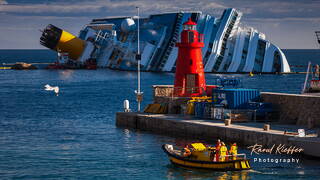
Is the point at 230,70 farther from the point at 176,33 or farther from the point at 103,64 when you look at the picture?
the point at 103,64

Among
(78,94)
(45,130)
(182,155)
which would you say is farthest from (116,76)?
(182,155)

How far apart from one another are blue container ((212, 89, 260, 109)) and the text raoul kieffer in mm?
6688

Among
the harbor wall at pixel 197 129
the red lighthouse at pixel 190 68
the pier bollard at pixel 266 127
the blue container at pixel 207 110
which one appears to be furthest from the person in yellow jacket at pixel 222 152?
the red lighthouse at pixel 190 68

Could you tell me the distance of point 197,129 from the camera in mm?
44062

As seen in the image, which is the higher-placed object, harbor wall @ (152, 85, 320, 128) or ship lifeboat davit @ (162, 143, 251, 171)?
harbor wall @ (152, 85, 320, 128)

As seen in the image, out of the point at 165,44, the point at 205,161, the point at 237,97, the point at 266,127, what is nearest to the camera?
the point at 205,161

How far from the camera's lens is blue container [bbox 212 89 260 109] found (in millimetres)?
45344

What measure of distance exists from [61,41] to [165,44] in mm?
25590

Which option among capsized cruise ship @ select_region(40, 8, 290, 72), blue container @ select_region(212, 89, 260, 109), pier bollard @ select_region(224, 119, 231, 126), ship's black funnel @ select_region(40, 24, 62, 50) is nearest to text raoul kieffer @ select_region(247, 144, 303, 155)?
pier bollard @ select_region(224, 119, 231, 126)

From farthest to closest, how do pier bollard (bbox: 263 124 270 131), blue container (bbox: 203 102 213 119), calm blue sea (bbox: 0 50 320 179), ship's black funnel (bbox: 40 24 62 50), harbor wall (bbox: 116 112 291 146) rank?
ship's black funnel (bbox: 40 24 62 50)
blue container (bbox: 203 102 213 119)
pier bollard (bbox: 263 124 270 131)
harbor wall (bbox: 116 112 291 146)
calm blue sea (bbox: 0 50 320 179)

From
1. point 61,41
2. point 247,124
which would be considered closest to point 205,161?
point 247,124

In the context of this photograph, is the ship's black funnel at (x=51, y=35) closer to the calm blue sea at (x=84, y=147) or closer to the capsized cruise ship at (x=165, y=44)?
the capsized cruise ship at (x=165, y=44)

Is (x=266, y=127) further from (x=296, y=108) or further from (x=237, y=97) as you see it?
(x=237, y=97)

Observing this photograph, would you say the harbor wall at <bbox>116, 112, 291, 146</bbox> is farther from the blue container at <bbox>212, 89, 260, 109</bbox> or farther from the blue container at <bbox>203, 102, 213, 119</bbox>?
the blue container at <bbox>212, 89, 260, 109</bbox>
